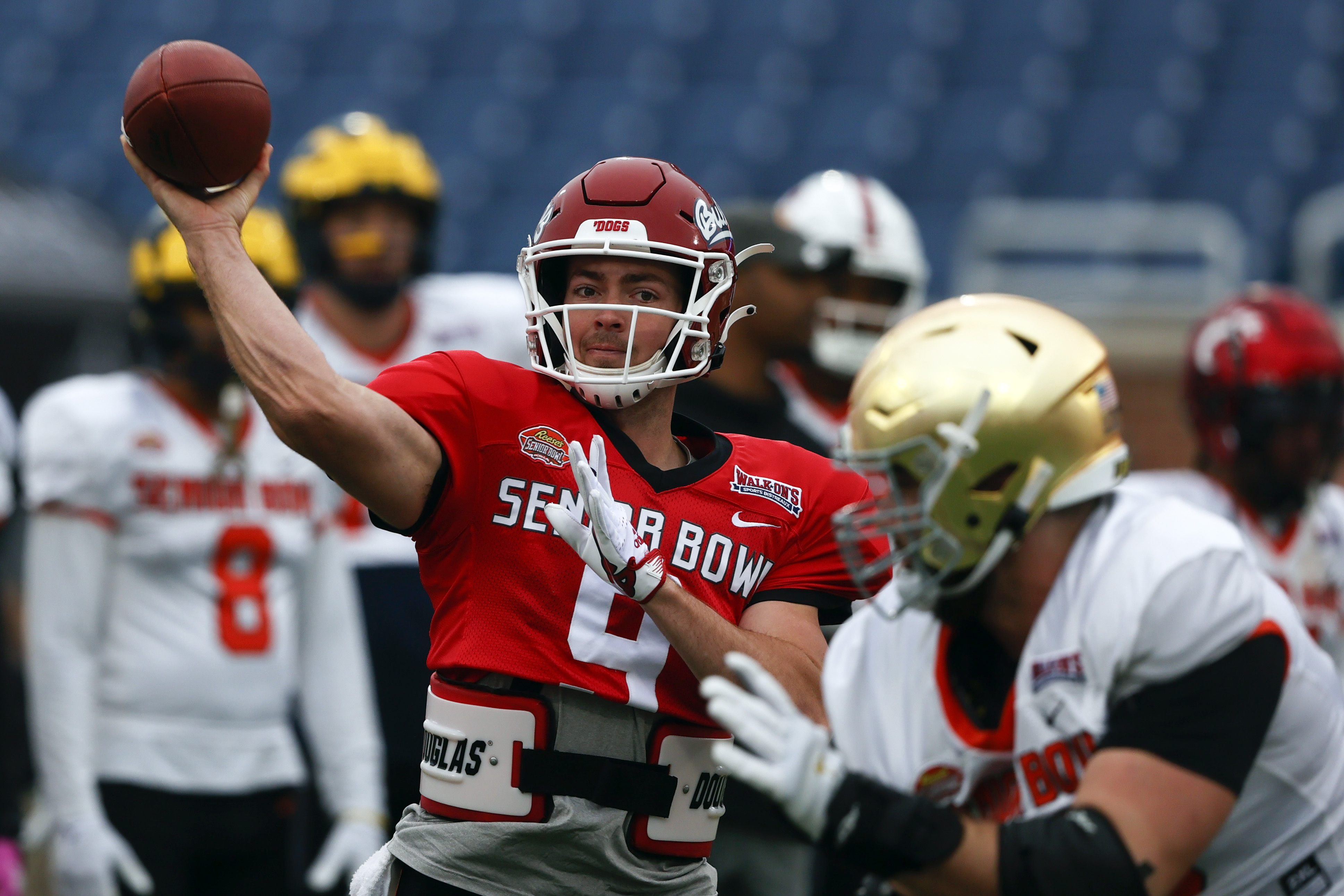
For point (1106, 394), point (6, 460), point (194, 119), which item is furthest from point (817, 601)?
point (6, 460)

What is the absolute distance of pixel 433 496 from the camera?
2229mm

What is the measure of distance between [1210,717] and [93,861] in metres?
2.73

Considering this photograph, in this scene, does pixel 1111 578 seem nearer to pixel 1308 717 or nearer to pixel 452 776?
pixel 1308 717

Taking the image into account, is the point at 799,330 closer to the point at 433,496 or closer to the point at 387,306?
the point at 387,306

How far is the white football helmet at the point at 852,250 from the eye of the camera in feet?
15.6

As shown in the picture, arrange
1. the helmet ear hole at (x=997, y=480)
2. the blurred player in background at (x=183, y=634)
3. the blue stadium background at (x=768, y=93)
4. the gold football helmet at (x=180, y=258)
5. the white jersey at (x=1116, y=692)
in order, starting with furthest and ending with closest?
the blue stadium background at (x=768, y=93) → the gold football helmet at (x=180, y=258) → the blurred player in background at (x=183, y=634) → the helmet ear hole at (x=997, y=480) → the white jersey at (x=1116, y=692)

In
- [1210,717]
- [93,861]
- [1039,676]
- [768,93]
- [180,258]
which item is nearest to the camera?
[1210,717]

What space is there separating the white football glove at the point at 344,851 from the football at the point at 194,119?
7.05 ft

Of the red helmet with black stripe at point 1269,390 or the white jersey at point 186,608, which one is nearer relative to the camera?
A: the white jersey at point 186,608

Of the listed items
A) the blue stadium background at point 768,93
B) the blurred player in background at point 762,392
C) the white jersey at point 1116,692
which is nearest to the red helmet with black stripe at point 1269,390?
the blurred player in background at point 762,392

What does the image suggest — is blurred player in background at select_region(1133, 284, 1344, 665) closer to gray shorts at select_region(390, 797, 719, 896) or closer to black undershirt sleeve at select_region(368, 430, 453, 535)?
gray shorts at select_region(390, 797, 719, 896)

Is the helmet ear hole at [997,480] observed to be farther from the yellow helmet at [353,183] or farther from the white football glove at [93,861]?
the yellow helmet at [353,183]

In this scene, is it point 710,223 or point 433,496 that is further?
point 710,223

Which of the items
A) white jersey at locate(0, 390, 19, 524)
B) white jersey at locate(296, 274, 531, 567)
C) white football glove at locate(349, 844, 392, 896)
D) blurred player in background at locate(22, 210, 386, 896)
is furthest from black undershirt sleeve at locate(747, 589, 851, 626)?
white jersey at locate(0, 390, 19, 524)
